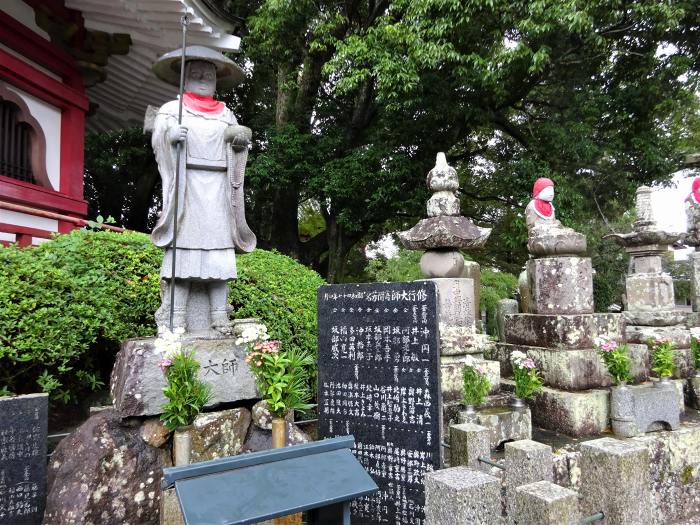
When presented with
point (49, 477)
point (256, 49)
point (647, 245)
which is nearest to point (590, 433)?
point (647, 245)

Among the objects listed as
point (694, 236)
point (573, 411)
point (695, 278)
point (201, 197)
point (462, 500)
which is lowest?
point (573, 411)

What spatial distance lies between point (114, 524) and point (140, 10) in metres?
6.07

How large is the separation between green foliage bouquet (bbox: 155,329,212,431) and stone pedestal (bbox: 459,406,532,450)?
2075 millimetres

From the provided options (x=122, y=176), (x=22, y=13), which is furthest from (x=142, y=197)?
(x=22, y=13)

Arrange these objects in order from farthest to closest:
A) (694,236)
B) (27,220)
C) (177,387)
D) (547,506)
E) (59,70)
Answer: (694,236) < (59,70) < (27,220) < (177,387) < (547,506)

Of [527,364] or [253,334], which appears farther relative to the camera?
[527,364]

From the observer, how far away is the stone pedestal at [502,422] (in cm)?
375

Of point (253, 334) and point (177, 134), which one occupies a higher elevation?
point (177, 134)

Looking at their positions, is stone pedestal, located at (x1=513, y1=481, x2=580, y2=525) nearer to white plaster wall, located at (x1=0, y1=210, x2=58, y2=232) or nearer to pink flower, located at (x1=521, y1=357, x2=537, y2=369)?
pink flower, located at (x1=521, y1=357, x2=537, y2=369)

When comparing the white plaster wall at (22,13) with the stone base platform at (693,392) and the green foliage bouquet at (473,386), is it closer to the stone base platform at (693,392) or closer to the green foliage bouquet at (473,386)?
the green foliage bouquet at (473,386)

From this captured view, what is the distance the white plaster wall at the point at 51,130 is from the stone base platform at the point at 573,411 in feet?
23.2

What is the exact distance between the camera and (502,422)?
12.6ft

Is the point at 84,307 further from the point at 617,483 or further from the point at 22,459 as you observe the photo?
the point at 617,483

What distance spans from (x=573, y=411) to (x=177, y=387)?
3.40 m
